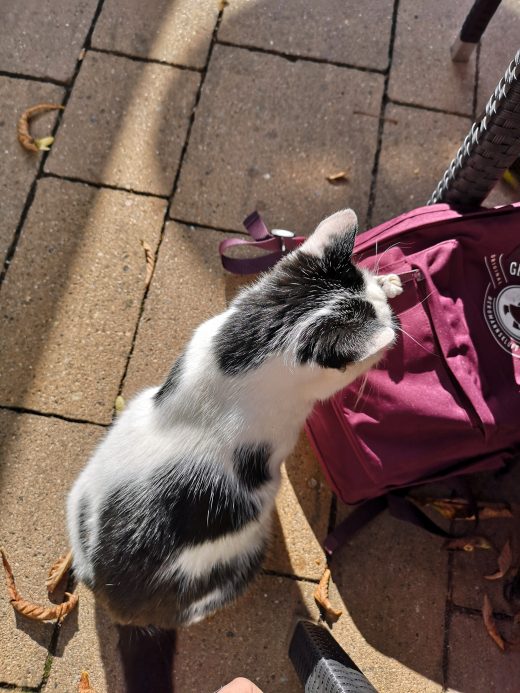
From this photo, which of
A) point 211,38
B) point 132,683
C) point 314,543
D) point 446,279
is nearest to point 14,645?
point 132,683

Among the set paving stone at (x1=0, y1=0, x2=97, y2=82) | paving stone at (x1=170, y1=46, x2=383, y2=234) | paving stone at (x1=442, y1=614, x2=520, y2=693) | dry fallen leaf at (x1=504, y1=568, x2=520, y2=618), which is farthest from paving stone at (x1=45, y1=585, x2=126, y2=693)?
paving stone at (x1=0, y1=0, x2=97, y2=82)

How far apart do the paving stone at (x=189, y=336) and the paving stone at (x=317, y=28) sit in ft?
2.91

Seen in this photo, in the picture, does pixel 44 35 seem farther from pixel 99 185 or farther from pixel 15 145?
pixel 99 185

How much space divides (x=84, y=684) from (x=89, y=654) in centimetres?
8

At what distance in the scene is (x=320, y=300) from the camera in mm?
1392

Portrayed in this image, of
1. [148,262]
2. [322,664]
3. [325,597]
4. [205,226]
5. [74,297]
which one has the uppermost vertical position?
[205,226]

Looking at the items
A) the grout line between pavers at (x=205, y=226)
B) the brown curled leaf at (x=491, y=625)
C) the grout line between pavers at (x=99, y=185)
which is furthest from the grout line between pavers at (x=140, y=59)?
the brown curled leaf at (x=491, y=625)

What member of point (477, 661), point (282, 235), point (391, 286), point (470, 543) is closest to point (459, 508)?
point (470, 543)

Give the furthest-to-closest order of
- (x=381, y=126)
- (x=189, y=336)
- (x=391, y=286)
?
(x=381, y=126), (x=189, y=336), (x=391, y=286)

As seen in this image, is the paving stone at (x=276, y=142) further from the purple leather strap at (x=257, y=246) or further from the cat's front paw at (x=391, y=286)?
the cat's front paw at (x=391, y=286)

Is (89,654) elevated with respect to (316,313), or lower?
lower

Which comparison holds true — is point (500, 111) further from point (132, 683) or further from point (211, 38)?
point (132, 683)

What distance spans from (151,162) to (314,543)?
1.53 metres

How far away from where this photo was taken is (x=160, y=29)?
2.38m
